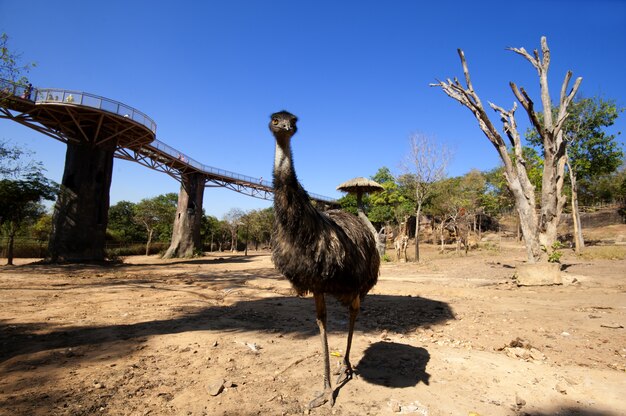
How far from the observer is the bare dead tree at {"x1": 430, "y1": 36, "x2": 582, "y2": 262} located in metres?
10.8

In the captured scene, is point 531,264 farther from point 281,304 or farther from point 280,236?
point 280,236

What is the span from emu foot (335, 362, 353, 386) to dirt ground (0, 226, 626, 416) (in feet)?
0.20

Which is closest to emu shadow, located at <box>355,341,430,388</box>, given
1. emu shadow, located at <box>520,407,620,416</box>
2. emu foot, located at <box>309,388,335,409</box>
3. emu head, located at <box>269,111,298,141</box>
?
emu foot, located at <box>309,388,335,409</box>

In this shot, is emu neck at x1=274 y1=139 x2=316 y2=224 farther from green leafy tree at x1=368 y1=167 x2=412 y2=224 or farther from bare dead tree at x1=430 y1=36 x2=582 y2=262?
green leafy tree at x1=368 y1=167 x2=412 y2=224

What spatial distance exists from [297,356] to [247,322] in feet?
6.42

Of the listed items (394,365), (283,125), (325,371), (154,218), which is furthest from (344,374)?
(154,218)

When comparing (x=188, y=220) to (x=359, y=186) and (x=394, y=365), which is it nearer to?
(x=359, y=186)

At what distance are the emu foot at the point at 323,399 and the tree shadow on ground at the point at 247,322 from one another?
1.91m

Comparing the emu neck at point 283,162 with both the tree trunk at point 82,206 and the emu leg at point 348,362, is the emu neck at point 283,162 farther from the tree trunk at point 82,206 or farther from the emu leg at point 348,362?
the tree trunk at point 82,206

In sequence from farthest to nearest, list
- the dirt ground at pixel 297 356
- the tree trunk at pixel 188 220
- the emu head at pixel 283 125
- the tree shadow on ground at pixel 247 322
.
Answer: the tree trunk at pixel 188 220 → the tree shadow on ground at pixel 247 322 → the emu head at pixel 283 125 → the dirt ground at pixel 297 356

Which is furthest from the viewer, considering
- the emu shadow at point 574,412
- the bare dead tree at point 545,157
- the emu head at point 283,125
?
the bare dead tree at point 545,157

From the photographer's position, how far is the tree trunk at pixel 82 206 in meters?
16.3

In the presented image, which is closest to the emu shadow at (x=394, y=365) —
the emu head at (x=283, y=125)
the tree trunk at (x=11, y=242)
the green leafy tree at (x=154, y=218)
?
the emu head at (x=283, y=125)

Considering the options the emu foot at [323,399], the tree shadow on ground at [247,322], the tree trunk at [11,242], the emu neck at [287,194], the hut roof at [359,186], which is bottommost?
the emu foot at [323,399]
